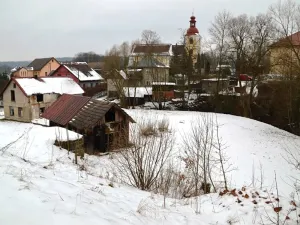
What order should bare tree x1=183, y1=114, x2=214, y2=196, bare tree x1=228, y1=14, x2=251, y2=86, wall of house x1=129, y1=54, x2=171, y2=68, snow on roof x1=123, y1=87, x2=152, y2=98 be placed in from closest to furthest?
bare tree x1=183, y1=114, x2=214, y2=196, bare tree x1=228, y1=14, x2=251, y2=86, snow on roof x1=123, y1=87, x2=152, y2=98, wall of house x1=129, y1=54, x2=171, y2=68

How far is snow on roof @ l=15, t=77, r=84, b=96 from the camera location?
29209mm

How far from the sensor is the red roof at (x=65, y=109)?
18.6 m

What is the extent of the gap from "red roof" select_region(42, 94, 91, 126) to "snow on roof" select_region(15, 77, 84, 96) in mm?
10083

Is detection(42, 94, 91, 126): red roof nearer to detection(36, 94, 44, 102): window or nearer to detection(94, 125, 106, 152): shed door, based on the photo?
detection(94, 125, 106, 152): shed door

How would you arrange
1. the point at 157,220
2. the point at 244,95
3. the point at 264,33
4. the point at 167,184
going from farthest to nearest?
the point at 244,95, the point at 264,33, the point at 167,184, the point at 157,220

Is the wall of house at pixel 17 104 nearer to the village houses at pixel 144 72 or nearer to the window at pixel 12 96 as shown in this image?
the window at pixel 12 96

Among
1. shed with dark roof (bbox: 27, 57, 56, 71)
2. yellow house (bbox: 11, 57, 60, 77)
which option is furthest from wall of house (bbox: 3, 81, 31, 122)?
shed with dark roof (bbox: 27, 57, 56, 71)

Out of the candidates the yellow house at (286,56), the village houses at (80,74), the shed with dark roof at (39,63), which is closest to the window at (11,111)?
the village houses at (80,74)

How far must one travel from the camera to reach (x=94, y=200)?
5.21 meters

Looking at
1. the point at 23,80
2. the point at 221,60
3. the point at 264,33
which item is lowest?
the point at 23,80

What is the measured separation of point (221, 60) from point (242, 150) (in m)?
16.6

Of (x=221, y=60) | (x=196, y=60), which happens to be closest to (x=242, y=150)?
(x=221, y=60)

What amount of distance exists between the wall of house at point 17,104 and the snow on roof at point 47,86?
82 centimetres

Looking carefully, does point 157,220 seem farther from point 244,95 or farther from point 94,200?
point 244,95
